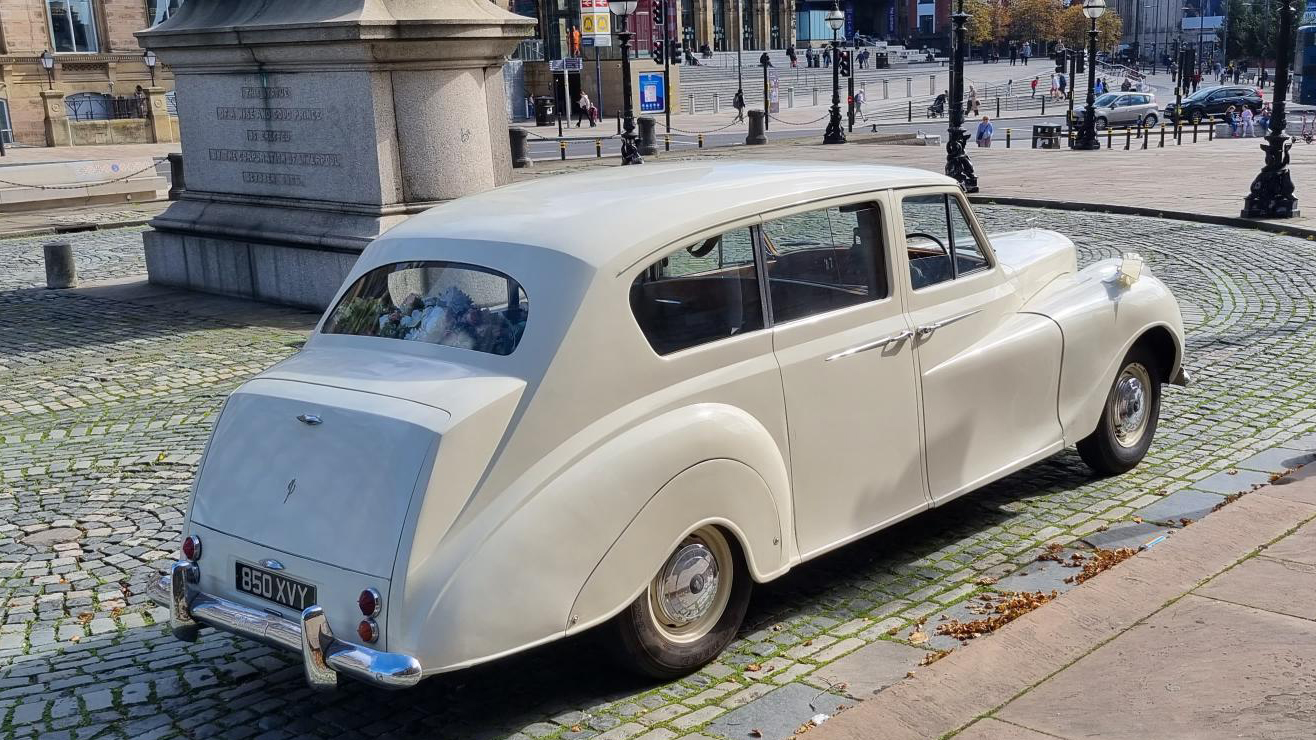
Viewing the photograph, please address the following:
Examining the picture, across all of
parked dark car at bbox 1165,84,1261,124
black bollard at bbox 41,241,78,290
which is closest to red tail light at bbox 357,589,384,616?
black bollard at bbox 41,241,78,290

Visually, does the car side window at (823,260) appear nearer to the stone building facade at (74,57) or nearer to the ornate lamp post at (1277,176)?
the ornate lamp post at (1277,176)

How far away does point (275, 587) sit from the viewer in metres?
4.47

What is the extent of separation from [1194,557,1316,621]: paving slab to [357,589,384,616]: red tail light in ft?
10.5

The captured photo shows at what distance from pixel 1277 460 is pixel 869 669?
361 cm

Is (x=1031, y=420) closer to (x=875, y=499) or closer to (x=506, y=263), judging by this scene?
(x=875, y=499)

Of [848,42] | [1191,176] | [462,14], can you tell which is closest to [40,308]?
[462,14]

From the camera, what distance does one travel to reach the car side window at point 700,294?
15.9 feet

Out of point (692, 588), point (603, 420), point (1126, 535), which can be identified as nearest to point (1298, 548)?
point (1126, 535)

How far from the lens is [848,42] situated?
107688 mm

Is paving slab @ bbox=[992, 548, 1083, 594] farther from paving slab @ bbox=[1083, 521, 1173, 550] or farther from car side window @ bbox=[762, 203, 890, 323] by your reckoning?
car side window @ bbox=[762, 203, 890, 323]

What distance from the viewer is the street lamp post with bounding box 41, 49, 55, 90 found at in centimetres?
5338

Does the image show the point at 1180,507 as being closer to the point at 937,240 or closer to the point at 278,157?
the point at 937,240

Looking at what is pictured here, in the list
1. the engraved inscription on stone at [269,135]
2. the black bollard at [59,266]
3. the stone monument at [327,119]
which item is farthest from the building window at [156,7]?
the engraved inscription on stone at [269,135]

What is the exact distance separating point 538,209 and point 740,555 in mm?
1551
